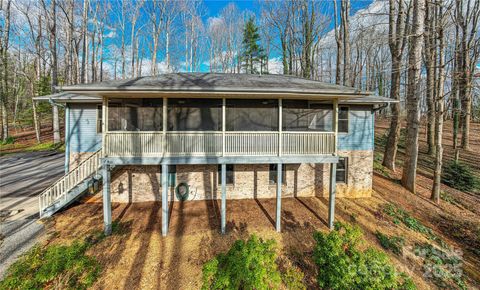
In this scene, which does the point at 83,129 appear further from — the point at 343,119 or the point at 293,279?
the point at 343,119

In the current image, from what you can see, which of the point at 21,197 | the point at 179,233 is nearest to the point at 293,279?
the point at 179,233

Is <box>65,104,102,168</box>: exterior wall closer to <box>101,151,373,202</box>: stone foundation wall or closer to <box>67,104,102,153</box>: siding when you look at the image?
<box>67,104,102,153</box>: siding

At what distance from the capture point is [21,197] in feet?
30.9

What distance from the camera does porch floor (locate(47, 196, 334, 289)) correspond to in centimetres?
565

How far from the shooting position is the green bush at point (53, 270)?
5105mm

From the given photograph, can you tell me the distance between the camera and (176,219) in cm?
797

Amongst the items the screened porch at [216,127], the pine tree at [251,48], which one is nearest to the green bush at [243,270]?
the screened porch at [216,127]

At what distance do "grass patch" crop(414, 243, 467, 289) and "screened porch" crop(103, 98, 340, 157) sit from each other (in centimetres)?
461

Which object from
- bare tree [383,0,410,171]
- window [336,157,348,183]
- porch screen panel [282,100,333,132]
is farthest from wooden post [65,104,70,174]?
bare tree [383,0,410,171]

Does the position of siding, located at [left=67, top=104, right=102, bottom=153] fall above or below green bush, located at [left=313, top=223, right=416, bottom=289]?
above

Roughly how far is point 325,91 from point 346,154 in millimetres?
4391

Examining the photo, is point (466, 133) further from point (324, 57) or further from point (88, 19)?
point (88, 19)

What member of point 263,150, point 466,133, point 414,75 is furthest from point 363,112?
point 466,133

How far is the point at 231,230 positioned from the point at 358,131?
7618 millimetres
